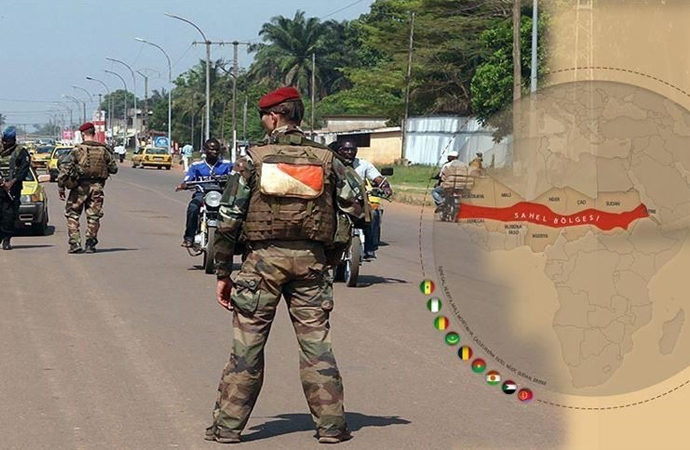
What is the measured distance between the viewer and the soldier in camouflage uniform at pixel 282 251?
6.67 metres

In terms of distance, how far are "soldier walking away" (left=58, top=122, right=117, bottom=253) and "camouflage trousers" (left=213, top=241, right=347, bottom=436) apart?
11.2 metres

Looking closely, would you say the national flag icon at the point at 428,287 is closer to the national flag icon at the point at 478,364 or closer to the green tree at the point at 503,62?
the national flag icon at the point at 478,364

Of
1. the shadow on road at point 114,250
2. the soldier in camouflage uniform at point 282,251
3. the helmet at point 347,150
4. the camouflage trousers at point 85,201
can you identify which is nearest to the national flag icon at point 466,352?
the soldier in camouflage uniform at point 282,251

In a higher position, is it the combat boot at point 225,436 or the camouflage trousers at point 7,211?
the camouflage trousers at point 7,211

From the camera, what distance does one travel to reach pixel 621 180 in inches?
216

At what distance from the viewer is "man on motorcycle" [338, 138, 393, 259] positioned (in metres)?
14.1

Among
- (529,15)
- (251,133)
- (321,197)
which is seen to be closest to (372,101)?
(251,133)

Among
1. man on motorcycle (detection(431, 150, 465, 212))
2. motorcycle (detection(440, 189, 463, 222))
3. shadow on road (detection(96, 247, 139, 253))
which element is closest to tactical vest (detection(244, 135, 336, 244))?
man on motorcycle (detection(431, 150, 465, 212))

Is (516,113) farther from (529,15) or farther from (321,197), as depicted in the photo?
(529,15)

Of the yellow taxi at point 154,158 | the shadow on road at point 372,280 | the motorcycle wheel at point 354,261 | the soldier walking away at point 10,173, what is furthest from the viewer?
the yellow taxi at point 154,158

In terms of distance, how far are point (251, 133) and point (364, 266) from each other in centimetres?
9040

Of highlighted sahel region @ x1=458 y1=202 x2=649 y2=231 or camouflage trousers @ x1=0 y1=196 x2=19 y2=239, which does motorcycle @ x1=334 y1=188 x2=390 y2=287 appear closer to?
camouflage trousers @ x1=0 y1=196 x2=19 y2=239

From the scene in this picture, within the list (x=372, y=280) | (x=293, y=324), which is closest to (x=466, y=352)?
(x=293, y=324)

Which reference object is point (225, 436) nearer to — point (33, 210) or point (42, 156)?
point (33, 210)
